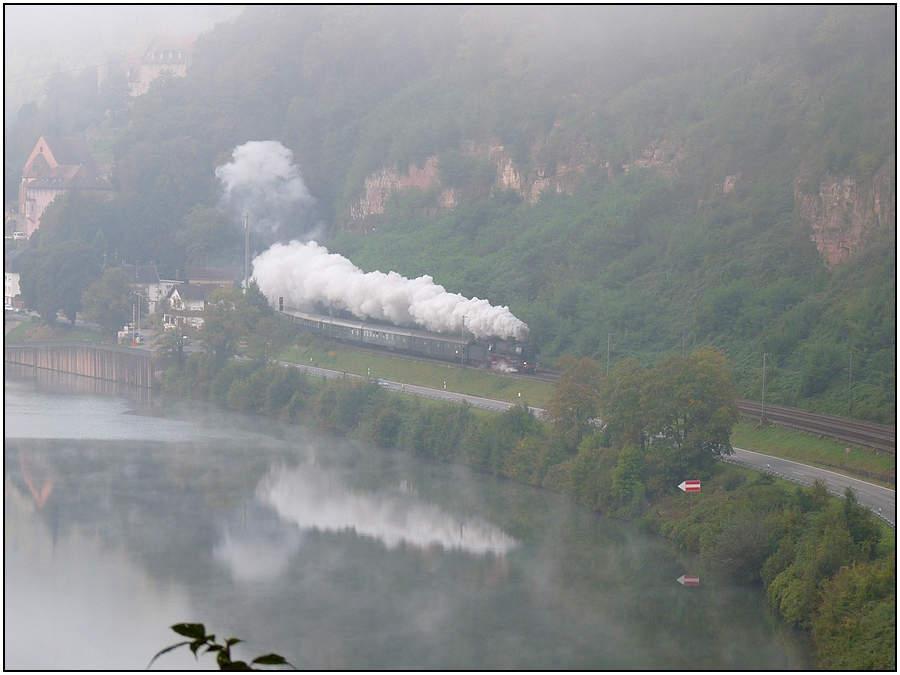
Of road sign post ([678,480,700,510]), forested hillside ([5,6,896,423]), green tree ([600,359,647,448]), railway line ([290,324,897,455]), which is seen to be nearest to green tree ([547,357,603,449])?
green tree ([600,359,647,448])

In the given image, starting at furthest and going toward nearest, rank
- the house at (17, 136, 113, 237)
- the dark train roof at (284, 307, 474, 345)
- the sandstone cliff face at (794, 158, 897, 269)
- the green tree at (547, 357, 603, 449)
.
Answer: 1. the house at (17, 136, 113, 237)
2. the dark train roof at (284, 307, 474, 345)
3. the sandstone cliff face at (794, 158, 897, 269)
4. the green tree at (547, 357, 603, 449)

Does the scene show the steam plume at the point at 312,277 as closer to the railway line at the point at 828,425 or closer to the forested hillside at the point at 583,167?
the forested hillside at the point at 583,167

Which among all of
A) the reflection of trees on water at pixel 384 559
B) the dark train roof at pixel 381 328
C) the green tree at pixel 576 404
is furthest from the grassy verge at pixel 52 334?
the green tree at pixel 576 404

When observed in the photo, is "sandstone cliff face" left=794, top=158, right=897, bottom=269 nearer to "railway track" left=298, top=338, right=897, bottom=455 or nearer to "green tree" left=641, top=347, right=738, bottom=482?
"railway track" left=298, top=338, right=897, bottom=455

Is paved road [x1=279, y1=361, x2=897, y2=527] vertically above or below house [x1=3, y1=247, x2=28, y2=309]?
below

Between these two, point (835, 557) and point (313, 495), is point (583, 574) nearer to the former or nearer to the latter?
point (835, 557)

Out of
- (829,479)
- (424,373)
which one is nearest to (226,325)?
(424,373)

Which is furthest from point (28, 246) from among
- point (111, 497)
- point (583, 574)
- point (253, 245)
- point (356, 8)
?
point (583, 574)
